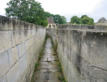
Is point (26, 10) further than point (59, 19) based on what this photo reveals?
No

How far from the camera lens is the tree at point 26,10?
40.1 feet

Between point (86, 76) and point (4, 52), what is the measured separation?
134 cm

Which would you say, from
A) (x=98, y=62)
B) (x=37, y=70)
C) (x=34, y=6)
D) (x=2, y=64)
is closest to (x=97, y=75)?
(x=98, y=62)

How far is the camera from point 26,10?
12562 millimetres

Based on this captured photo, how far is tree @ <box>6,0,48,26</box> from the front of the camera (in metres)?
12.2

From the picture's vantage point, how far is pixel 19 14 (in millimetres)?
12711

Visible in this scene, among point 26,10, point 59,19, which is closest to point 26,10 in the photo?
point 26,10

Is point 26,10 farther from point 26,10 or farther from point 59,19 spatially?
point 59,19

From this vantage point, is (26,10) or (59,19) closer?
(26,10)

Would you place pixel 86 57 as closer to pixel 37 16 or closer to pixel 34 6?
pixel 37 16

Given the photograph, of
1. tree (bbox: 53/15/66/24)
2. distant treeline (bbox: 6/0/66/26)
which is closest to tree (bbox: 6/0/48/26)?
distant treeline (bbox: 6/0/66/26)

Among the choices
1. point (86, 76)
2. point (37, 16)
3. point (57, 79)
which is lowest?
point (57, 79)

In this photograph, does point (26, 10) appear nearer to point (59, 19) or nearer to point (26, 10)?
point (26, 10)

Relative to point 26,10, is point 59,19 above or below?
above
